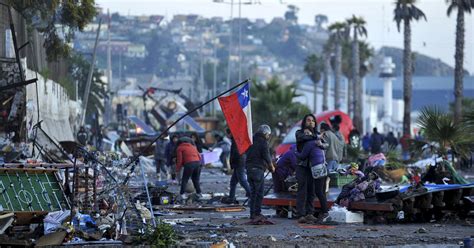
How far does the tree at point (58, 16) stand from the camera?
98.6 feet

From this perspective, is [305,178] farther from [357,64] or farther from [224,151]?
[357,64]

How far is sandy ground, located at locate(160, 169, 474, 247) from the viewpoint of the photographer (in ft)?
53.8

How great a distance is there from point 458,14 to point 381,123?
3982 inches

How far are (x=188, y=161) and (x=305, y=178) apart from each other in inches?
305

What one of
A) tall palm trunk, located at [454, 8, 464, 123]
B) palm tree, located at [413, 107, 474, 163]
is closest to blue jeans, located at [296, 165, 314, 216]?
palm tree, located at [413, 107, 474, 163]

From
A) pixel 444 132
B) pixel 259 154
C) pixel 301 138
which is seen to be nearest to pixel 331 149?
pixel 259 154

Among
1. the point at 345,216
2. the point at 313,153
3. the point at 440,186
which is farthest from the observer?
the point at 440,186

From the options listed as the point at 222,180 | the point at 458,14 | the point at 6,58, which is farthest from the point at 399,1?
the point at 6,58

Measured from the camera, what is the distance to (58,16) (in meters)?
34.2

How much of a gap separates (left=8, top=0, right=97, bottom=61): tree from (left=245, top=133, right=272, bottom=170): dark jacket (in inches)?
383

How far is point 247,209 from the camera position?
2388 cm

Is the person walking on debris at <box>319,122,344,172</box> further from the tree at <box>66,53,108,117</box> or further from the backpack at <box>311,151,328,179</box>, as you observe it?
the tree at <box>66,53,108,117</box>

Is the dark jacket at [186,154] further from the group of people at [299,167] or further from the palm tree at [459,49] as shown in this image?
the palm tree at [459,49]

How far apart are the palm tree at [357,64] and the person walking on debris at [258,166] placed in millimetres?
59419
